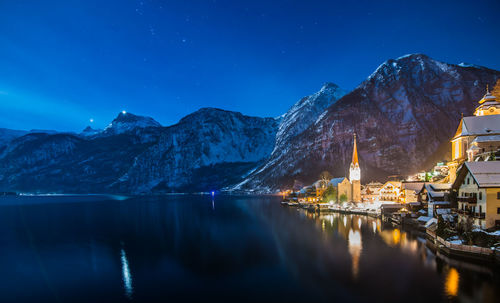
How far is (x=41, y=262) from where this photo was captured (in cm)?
4169

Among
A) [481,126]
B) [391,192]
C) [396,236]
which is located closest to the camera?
[396,236]

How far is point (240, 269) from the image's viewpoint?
118 feet

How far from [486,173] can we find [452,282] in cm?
1961

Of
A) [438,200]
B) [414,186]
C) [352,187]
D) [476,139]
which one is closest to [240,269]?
[438,200]

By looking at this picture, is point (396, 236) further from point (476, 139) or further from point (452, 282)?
point (476, 139)

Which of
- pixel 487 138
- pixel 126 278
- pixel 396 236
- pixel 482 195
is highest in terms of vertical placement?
pixel 487 138

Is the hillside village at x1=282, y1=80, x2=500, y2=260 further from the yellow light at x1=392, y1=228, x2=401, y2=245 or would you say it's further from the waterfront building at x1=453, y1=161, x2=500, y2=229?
the yellow light at x1=392, y1=228, x2=401, y2=245

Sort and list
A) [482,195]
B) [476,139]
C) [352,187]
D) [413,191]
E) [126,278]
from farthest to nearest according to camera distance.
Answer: [352,187], [413,191], [476,139], [482,195], [126,278]

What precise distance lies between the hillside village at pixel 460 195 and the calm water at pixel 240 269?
590 cm

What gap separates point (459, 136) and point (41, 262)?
87.1 metres

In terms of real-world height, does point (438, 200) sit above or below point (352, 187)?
above

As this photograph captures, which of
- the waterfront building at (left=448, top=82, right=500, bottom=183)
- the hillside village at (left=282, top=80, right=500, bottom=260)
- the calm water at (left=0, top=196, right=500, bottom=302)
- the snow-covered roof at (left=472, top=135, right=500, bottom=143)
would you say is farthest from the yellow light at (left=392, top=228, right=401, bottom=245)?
the snow-covered roof at (left=472, top=135, right=500, bottom=143)

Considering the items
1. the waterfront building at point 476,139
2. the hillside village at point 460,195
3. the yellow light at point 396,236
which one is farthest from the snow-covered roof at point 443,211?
the waterfront building at point 476,139

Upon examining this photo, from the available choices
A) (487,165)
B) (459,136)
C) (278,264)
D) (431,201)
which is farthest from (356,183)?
(278,264)
